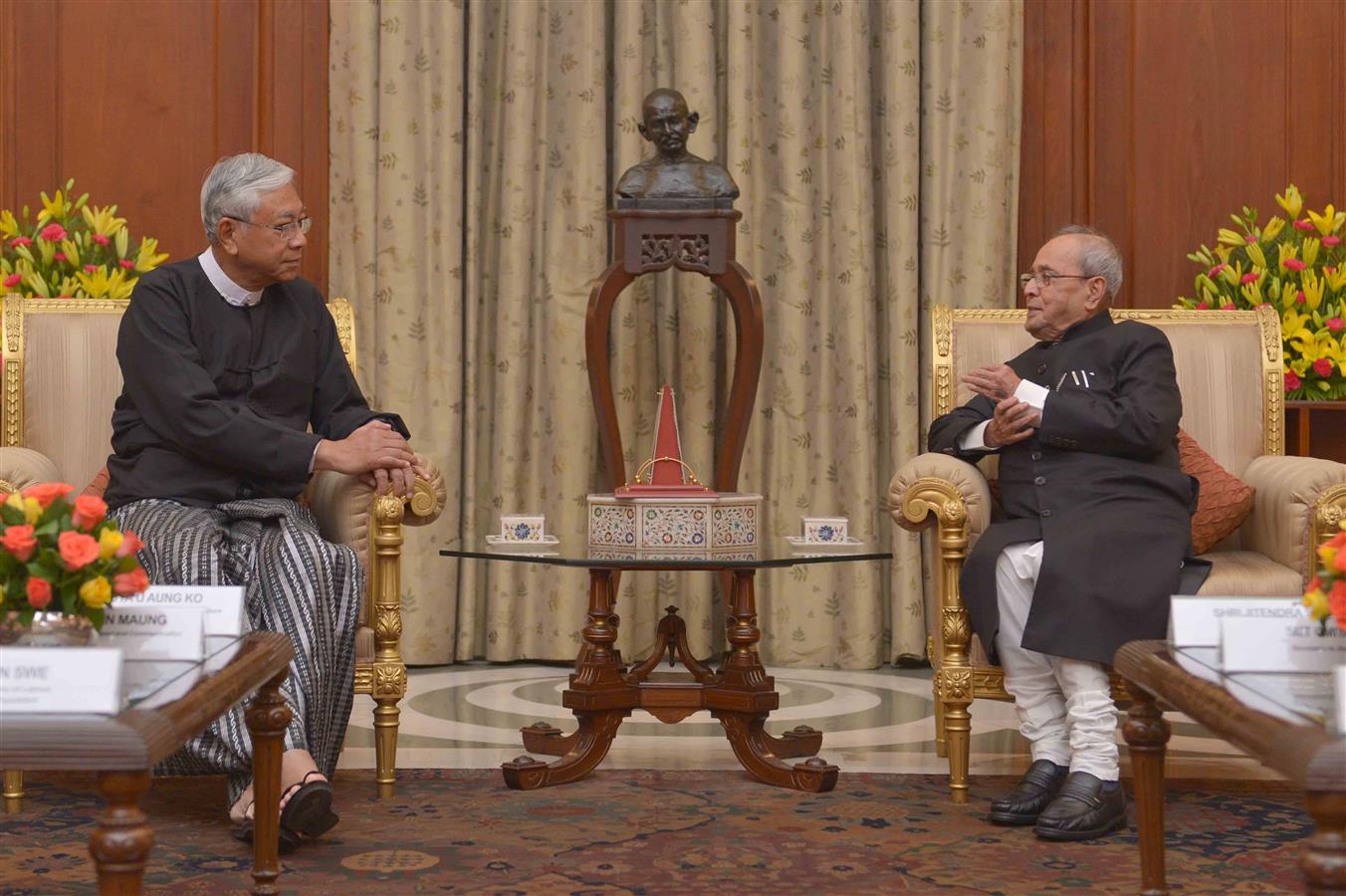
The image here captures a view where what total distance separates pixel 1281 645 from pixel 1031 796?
1.08 meters

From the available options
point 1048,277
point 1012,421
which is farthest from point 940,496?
point 1048,277

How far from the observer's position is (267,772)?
2.30 metres

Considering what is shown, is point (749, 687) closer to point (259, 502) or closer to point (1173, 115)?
point (259, 502)

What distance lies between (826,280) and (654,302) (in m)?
0.51

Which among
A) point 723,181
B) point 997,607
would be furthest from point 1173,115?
point 997,607

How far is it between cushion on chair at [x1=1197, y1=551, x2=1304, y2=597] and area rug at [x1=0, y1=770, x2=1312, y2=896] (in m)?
0.40

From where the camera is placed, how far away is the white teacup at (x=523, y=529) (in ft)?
10.7

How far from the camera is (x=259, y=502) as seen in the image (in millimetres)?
3092

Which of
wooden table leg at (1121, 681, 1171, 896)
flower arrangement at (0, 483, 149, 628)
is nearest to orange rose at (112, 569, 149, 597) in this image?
flower arrangement at (0, 483, 149, 628)

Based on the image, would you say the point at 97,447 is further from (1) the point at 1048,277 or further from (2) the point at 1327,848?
(2) the point at 1327,848

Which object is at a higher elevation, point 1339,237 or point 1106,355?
point 1339,237

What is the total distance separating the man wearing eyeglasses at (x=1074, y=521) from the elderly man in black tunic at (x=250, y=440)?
1175 millimetres

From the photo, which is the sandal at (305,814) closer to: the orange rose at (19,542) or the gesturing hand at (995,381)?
the orange rose at (19,542)

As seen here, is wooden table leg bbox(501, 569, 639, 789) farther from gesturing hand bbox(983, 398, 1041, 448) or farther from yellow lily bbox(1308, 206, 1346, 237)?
yellow lily bbox(1308, 206, 1346, 237)
